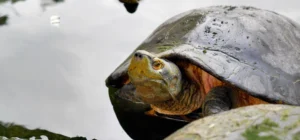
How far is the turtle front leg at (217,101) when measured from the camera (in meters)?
2.50

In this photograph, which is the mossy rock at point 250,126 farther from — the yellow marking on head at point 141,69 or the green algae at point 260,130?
the yellow marking on head at point 141,69

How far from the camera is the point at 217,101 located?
98.9 inches

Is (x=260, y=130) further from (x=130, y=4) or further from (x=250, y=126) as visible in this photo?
(x=130, y=4)

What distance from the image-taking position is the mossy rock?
1.33m

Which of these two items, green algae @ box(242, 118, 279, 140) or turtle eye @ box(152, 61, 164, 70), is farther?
turtle eye @ box(152, 61, 164, 70)

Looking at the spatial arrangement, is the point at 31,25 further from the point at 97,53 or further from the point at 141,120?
the point at 141,120

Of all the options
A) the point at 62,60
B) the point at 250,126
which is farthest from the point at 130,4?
the point at 250,126

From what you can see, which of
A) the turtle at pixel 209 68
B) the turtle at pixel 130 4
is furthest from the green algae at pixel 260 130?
the turtle at pixel 130 4

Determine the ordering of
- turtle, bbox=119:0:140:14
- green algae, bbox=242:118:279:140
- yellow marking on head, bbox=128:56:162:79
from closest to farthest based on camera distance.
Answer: green algae, bbox=242:118:279:140 → yellow marking on head, bbox=128:56:162:79 → turtle, bbox=119:0:140:14

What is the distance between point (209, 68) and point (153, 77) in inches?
12.1

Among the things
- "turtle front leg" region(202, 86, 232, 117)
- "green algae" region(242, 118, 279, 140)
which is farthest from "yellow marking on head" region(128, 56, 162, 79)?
"green algae" region(242, 118, 279, 140)

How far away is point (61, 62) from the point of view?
387 centimetres

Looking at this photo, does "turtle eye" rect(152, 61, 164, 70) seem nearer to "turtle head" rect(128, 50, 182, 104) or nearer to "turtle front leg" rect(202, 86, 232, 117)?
"turtle head" rect(128, 50, 182, 104)

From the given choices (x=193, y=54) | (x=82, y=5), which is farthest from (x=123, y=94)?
(x=82, y=5)
